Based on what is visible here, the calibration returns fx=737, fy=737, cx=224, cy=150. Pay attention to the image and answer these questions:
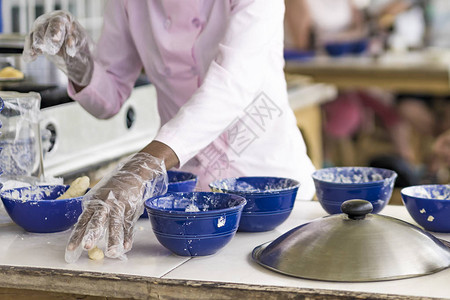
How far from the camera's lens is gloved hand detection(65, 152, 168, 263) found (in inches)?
51.3

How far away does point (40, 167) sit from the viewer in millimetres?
1798

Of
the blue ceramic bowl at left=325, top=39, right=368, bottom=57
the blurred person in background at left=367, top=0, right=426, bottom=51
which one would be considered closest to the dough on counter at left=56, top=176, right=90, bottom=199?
the blue ceramic bowl at left=325, top=39, right=368, bottom=57

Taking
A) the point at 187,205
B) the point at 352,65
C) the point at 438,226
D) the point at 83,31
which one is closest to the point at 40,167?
the point at 83,31

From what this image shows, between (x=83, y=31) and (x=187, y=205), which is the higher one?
(x=83, y=31)

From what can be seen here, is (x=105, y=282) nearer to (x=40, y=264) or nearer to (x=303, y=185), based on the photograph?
(x=40, y=264)

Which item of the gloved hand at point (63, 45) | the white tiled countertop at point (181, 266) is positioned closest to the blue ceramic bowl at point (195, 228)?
the white tiled countertop at point (181, 266)

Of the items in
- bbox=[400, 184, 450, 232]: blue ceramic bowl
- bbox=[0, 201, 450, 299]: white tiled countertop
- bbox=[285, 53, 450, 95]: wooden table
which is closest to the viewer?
bbox=[0, 201, 450, 299]: white tiled countertop

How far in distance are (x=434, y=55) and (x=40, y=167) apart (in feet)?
13.8

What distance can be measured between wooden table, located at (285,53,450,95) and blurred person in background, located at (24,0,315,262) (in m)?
3.26

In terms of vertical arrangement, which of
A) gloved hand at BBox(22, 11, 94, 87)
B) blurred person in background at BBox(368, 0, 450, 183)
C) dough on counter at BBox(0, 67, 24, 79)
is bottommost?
blurred person in background at BBox(368, 0, 450, 183)

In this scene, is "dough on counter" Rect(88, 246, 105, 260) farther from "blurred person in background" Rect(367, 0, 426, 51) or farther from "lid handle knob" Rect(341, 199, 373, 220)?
"blurred person in background" Rect(367, 0, 426, 51)

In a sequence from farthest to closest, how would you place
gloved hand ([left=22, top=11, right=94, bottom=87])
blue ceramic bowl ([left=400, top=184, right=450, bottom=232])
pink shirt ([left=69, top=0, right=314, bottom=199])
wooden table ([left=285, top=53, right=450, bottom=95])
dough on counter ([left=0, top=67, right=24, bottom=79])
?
wooden table ([left=285, top=53, right=450, bottom=95]), dough on counter ([left=0, top=67, right=24, bottom=79]), gloved hand ([left=22, top=11, right=94, bottom=87]), pink shirt ([left=69, top=0, right=314, bottom=199]), blue ceramic bowl ([left=400, top=184, right=450, bottom=232])

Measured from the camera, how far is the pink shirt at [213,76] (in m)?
1.68

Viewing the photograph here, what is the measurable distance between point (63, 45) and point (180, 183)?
54 cm
